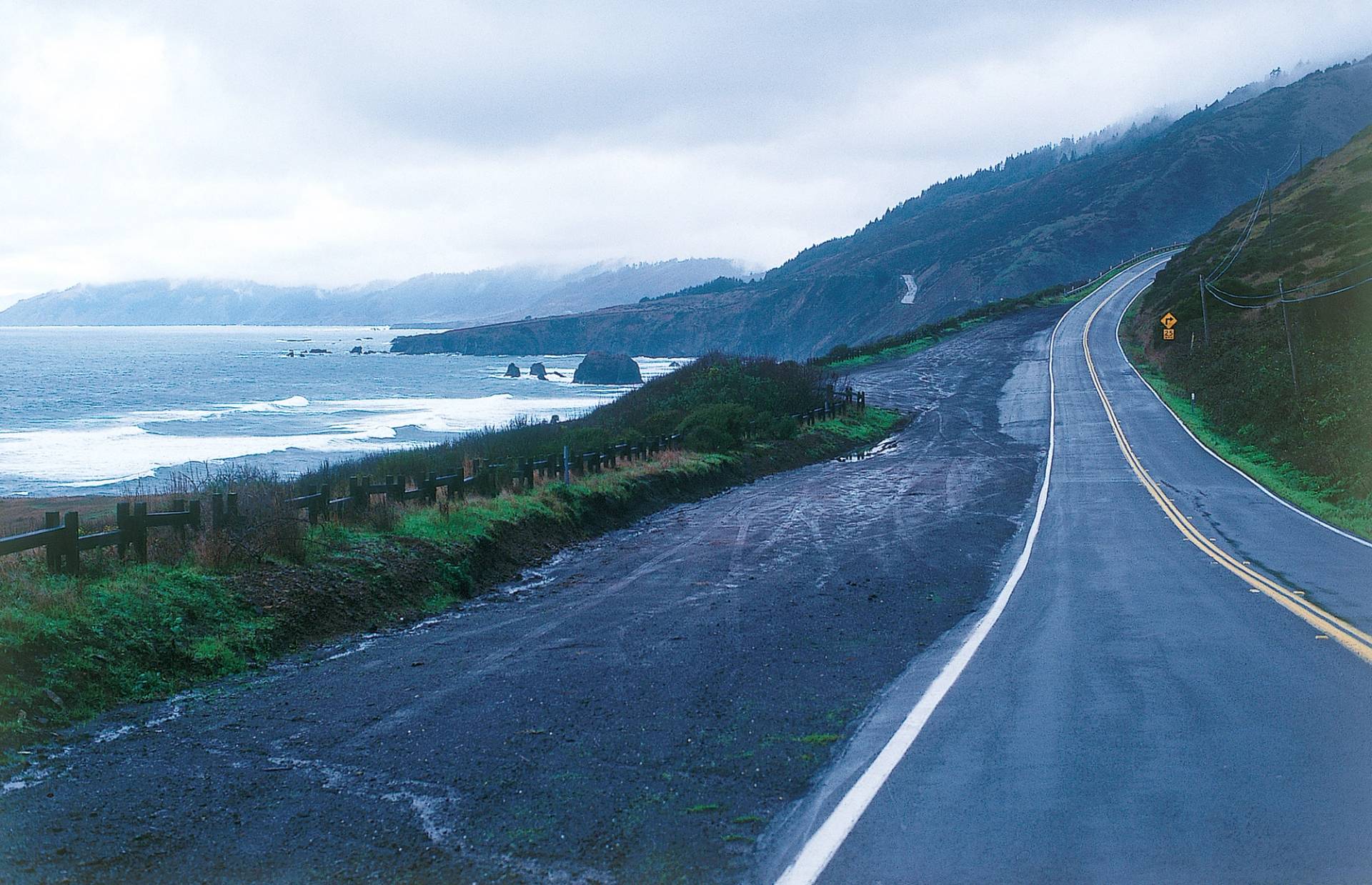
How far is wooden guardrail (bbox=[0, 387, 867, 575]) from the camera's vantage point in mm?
9570

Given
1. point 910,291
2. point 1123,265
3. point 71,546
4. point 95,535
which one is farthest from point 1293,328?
point 910,291

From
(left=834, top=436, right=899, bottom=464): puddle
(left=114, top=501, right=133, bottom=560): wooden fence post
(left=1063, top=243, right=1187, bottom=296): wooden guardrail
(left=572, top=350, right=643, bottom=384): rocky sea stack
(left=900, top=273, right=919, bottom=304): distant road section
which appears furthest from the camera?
(left=900, top=273, right=919, bottom=304): distant road section

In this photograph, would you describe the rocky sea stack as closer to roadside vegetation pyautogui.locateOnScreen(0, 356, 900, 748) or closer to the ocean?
the ocean

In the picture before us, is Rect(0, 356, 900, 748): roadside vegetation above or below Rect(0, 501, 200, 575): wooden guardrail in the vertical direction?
below

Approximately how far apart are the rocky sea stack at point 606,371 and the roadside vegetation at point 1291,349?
54962 mm

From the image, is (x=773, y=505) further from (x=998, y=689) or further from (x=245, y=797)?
(x=245, y=797)

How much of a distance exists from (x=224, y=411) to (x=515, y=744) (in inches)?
2846

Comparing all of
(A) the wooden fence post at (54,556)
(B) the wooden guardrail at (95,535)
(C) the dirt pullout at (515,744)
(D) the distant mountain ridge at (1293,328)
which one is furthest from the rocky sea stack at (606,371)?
(A) the wooden fence post at (54,556)

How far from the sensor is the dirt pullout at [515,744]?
5.03m

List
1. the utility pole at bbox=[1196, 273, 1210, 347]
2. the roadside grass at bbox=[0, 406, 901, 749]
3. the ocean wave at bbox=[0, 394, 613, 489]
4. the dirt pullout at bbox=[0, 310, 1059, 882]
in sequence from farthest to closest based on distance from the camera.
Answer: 1. the utility pole at bbox=[1196, 273, 1210, 347]
2. the ocean wave at bbox=[0, 394, 613, 489]
3. the roadside grass at bbox=[0, 406, 901, 749]
4. the dirt pullout at bbox=[0, 310, 1059, 882]

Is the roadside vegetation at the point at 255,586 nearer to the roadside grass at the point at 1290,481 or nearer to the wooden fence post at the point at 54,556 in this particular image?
the wooden fence post at the point at 54,556

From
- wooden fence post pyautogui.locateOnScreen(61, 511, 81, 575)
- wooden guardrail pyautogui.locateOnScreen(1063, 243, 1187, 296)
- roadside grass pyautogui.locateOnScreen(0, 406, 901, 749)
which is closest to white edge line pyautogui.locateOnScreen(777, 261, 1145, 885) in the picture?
roadside grass pyautogui.locateOnScreen(0, 406, 901, 749)

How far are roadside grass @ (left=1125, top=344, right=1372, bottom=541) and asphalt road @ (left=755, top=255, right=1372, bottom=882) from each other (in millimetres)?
7777

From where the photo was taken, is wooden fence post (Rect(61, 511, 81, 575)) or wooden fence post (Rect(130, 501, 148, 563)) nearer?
wooden fence post (Rect(61, 511, 81, 575))
